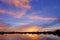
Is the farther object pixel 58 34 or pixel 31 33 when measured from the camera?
pixel 31 33

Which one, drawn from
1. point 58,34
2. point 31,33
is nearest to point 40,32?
point 31,33

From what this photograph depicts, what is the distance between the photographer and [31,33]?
2053cm

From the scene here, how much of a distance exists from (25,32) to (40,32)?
256 centimetres

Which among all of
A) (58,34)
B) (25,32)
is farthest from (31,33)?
(58,34)

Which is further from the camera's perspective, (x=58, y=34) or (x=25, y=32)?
(x=25, y=32)

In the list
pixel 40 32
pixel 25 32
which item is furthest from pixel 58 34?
pixel 25 32

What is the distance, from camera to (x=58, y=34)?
16422 mm

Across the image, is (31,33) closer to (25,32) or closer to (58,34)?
(25,32)

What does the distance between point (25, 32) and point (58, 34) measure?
21.5 ft

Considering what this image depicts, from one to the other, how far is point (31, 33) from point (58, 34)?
5.34 meters

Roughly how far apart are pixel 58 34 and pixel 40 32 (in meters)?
4.46

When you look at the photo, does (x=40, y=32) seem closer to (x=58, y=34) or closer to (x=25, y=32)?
(x=25, y=32)

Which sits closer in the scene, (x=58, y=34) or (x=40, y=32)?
(x=58, y=34)
